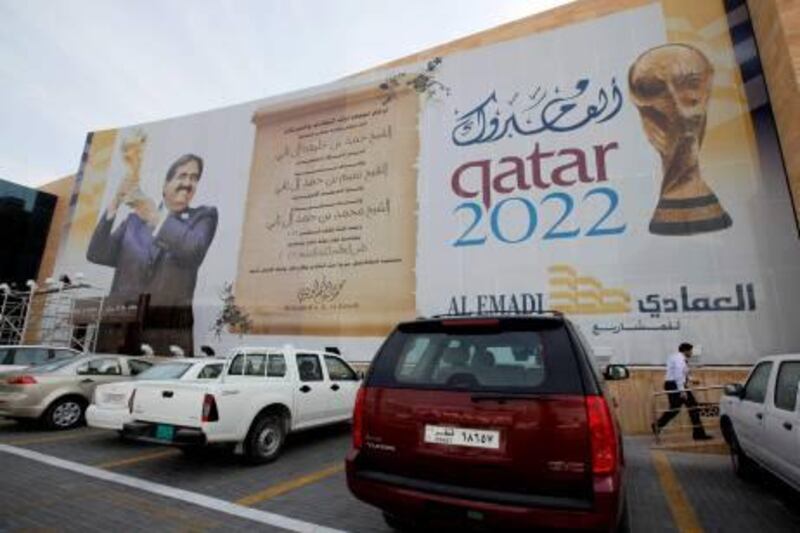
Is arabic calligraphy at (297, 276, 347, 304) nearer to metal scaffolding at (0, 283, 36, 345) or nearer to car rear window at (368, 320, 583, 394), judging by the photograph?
car rear window at (368, 320, 583, 394)

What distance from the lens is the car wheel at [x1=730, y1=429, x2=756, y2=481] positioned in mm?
5463

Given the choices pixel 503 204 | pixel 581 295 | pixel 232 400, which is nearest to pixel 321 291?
pixel 503 204

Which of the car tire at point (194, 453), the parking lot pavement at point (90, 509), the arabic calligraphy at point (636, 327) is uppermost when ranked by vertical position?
the arabic calligraphy at point (636, 327)

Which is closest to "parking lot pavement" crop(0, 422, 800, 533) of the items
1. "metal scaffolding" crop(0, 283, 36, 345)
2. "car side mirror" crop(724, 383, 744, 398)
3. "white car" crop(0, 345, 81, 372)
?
"car side mirror" crop(724, 383, 744, 398)

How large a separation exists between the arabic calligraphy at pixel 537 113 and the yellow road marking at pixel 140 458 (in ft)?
35.4

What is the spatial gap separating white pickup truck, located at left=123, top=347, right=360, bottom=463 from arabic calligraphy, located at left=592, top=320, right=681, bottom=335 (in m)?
6.29

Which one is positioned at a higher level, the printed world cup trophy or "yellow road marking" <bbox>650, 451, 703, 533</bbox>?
the printed world cup trophy

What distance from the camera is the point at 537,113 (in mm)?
13078

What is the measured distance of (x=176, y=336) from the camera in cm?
1675

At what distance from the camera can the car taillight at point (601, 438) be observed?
253 cm

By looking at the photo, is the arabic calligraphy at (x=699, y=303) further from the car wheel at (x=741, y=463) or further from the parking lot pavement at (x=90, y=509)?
the parking lot pavement at (x=90, y=509)

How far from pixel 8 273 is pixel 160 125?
1075cm

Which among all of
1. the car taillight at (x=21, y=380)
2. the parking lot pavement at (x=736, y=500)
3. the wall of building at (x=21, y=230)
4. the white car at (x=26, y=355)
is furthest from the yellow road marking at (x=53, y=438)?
the wall of building at (x=21, y=230)

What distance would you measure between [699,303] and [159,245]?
1802cm
